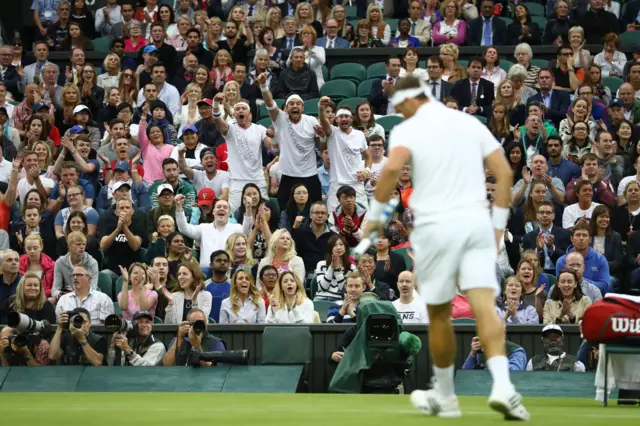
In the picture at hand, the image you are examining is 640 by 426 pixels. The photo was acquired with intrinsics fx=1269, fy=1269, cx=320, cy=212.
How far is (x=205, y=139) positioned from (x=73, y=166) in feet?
6.65

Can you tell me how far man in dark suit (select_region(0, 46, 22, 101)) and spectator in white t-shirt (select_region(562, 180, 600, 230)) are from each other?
9.14 m

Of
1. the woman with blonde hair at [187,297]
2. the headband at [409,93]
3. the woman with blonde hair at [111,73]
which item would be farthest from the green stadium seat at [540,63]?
the headband at [409,93]

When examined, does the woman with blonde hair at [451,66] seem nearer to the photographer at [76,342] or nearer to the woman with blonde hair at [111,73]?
the woman with blonde hair at [111,73]

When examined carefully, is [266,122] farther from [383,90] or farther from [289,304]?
[289,304]

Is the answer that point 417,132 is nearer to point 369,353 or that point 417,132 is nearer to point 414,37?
point 369,353

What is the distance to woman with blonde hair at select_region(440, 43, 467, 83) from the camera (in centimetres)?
1791

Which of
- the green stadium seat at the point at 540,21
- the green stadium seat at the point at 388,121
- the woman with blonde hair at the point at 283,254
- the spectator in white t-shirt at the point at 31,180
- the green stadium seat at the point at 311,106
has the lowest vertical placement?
the woman with blonde hair at the point at 283,254

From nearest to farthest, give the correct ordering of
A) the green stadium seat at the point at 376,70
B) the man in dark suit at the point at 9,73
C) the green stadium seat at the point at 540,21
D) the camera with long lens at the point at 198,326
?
the camera with long lens at the point at 198,326, the green stadium seat at the point at 376,70, the man in dark suit at the point at 9,73, the green stadium seat at the point at 540,21

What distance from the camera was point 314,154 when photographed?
15.9m

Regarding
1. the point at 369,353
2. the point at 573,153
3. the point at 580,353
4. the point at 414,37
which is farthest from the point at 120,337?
the point at 414,37

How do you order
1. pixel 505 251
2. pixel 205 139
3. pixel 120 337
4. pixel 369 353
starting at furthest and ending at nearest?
pixel 205 139, pixel 505 251, pixel 120 337, pixel 369 353

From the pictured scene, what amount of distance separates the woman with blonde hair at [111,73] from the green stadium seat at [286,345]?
25.6 feet

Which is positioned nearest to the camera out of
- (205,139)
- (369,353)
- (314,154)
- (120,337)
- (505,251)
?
(369,353)

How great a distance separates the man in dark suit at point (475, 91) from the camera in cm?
1720
